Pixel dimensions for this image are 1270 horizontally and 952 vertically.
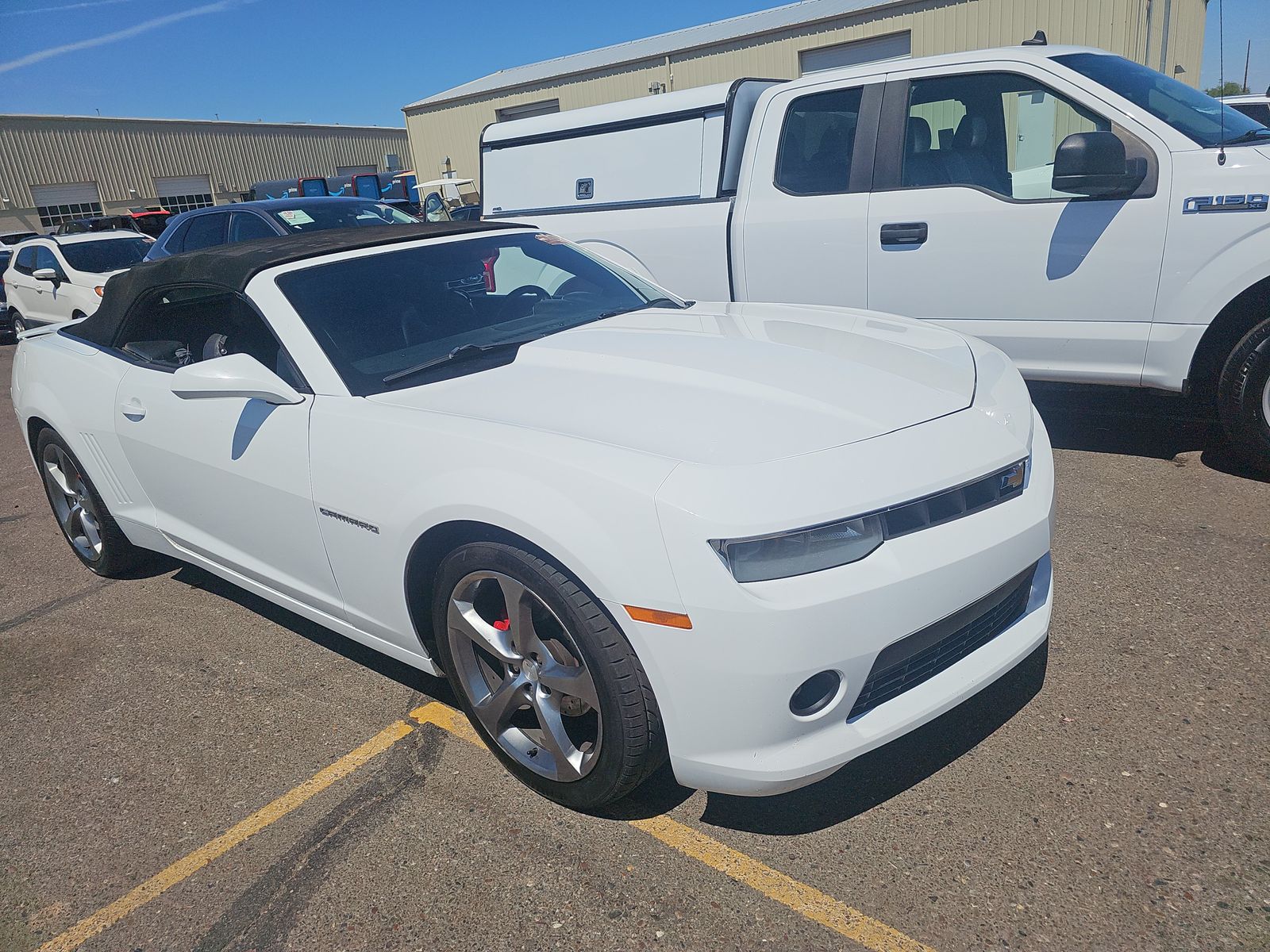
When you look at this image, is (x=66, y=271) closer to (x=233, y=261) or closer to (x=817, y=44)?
(x=233, y=261)

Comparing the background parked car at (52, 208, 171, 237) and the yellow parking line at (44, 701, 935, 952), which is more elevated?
the background parked car at (52, 208, 171, 237)

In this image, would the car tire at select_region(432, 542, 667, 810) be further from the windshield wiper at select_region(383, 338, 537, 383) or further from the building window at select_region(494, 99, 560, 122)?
the building window at select_region(494, 99, 560, 122)

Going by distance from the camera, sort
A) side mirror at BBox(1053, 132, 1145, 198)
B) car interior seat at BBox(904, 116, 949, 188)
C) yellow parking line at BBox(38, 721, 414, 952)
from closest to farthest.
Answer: yellow parking line at BBox(38, 721, 414, 952)
side mirror at BBox(1053, 132, 1145, 198)
car interior seat at BBox(904, 116, 949, 188)

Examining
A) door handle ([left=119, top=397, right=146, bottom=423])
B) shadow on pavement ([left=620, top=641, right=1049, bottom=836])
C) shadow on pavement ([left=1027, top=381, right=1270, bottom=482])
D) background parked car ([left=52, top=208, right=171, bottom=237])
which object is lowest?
shadow on pavement ([left=620, top=641, right=1049, bottom=836])

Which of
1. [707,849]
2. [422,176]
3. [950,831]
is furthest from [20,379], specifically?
[422,176]

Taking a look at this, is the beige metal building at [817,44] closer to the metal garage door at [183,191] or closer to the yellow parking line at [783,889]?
the yellow parking line at [783,889]

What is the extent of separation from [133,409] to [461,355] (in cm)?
146

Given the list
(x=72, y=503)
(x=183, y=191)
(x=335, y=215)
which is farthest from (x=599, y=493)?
(x=183, y=191)

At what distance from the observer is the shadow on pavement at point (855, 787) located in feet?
7.73

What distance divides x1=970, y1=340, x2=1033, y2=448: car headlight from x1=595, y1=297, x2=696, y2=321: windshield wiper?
3.91 feet

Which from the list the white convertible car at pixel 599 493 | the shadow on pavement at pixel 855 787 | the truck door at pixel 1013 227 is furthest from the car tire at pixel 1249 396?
the shadow on pavement at pixel 855 787

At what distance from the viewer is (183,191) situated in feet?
144

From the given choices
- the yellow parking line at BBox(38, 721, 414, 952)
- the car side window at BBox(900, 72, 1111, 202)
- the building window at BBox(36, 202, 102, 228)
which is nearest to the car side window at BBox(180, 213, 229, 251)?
the car side window at BBox(900, 72, 1111, 202)

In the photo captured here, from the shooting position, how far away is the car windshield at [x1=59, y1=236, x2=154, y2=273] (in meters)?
10.8
